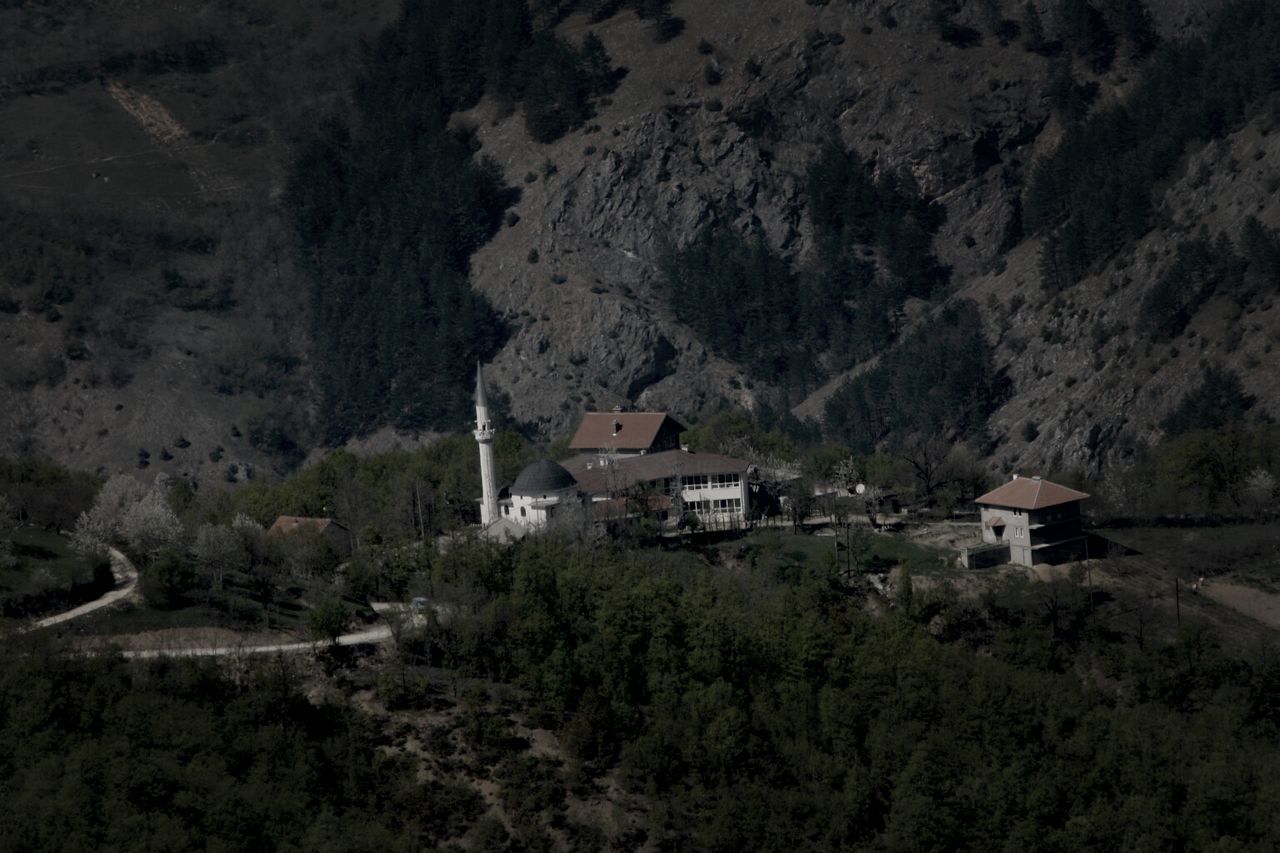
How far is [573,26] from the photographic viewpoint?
6831 inches

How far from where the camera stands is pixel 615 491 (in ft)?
316

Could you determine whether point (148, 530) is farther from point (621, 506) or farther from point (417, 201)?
point (417, 201)

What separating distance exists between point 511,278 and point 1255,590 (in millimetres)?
78249

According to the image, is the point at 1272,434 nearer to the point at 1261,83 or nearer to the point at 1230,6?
the point at 1261,83

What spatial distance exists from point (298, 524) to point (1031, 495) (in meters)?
34.7

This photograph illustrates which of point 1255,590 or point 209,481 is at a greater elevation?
point 209,481

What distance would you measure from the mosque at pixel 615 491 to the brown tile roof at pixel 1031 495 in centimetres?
1230

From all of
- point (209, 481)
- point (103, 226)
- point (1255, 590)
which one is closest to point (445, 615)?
point (1255, 590)

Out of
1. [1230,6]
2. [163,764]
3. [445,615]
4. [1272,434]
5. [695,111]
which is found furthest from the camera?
[695,111]

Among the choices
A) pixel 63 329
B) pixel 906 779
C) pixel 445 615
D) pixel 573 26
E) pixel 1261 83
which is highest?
pixel 573 26

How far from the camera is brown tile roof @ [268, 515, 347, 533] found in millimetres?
93625

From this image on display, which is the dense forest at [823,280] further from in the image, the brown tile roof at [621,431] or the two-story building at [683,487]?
the two-story building at [683,487]

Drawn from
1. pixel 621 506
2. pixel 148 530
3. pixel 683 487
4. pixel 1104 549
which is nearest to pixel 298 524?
pixel 148 530

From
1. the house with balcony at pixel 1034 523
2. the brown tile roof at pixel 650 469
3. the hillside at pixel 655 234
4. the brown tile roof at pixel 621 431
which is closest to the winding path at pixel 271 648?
the brown tile roof at pixel 650 469
